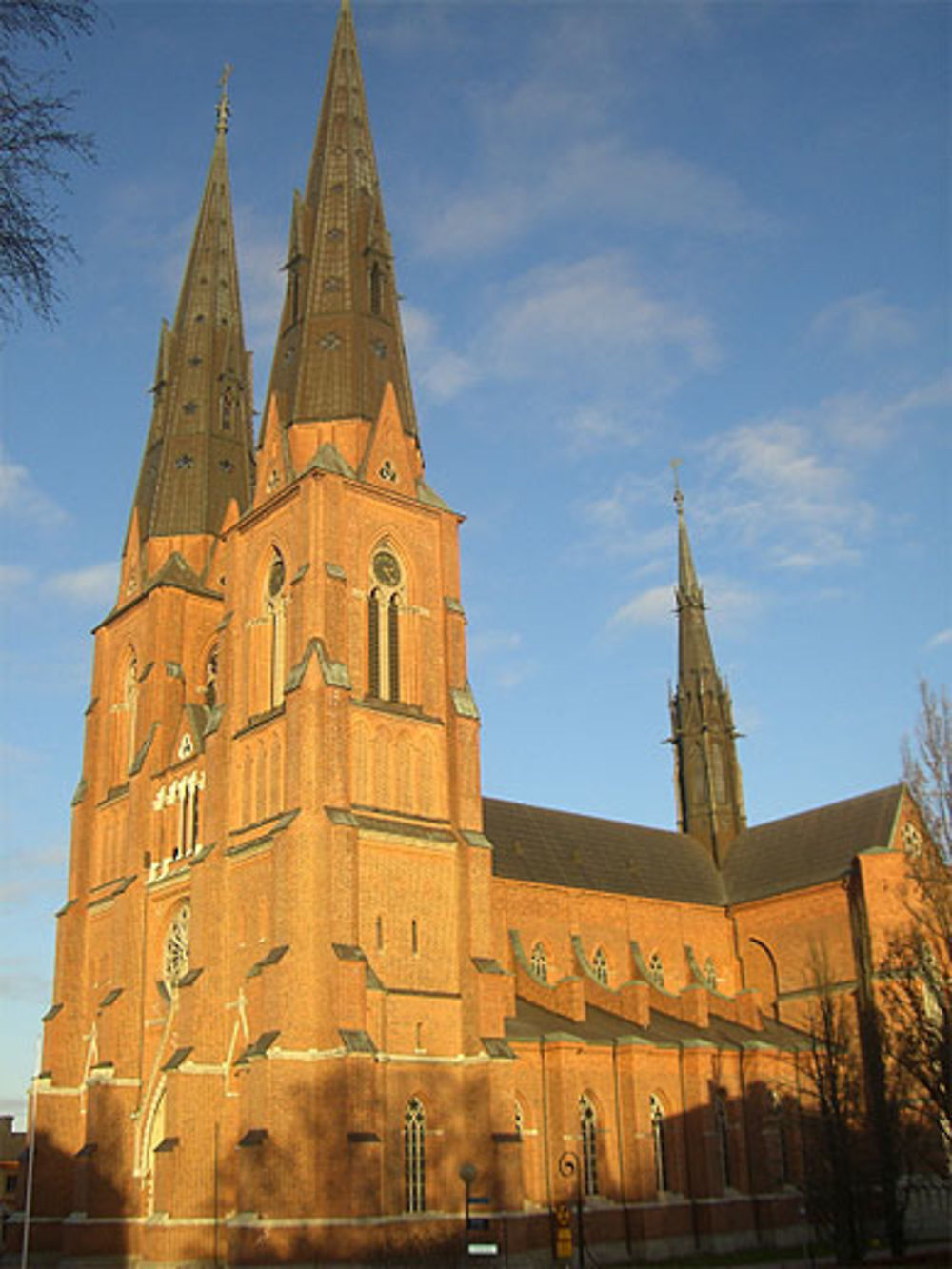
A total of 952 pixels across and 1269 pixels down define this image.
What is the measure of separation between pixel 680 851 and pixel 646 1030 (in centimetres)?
1622

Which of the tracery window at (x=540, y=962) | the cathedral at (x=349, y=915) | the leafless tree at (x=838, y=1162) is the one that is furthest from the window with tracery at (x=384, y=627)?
the leafless tree at (x=838, y=1162)

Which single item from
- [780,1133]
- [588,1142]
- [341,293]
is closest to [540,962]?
[588,1142]

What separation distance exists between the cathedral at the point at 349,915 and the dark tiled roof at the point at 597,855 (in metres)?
0.22

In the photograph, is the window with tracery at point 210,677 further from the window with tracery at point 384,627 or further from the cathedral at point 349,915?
the window with tracery at point 384,627

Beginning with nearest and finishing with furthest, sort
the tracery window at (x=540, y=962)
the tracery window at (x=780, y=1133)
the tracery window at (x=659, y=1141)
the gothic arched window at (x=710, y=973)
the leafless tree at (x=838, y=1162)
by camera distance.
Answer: the leafless tree at (x=838, y=1162) < the tracery window at (x=659, y=1141) < the tracery window at (x=780, y=1133) < the tracery window at (x=540, y=962) < the gothic arched window at (x=710, y=973)

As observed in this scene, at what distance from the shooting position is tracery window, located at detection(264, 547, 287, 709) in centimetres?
4359

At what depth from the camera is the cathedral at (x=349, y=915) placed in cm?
3659

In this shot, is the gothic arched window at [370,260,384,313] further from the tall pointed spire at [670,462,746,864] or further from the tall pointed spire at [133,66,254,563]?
the tall pointed spire at [670,462,746,864]

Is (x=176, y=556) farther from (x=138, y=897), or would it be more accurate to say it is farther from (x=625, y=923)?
(x=625, y=923)

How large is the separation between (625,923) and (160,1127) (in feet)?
71.3

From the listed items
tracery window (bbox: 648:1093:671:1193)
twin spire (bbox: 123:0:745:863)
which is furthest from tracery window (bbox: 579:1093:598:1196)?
twin spire (bbox: 123:0:745:863)

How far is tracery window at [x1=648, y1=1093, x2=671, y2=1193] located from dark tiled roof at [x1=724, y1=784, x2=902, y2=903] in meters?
15.5

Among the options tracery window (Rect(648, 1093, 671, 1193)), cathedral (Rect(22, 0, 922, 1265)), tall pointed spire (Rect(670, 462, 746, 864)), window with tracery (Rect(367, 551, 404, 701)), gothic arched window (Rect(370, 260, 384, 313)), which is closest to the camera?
cathedral (Rect(22, 0, 922, 1265))

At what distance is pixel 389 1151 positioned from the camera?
36062 millimetres
